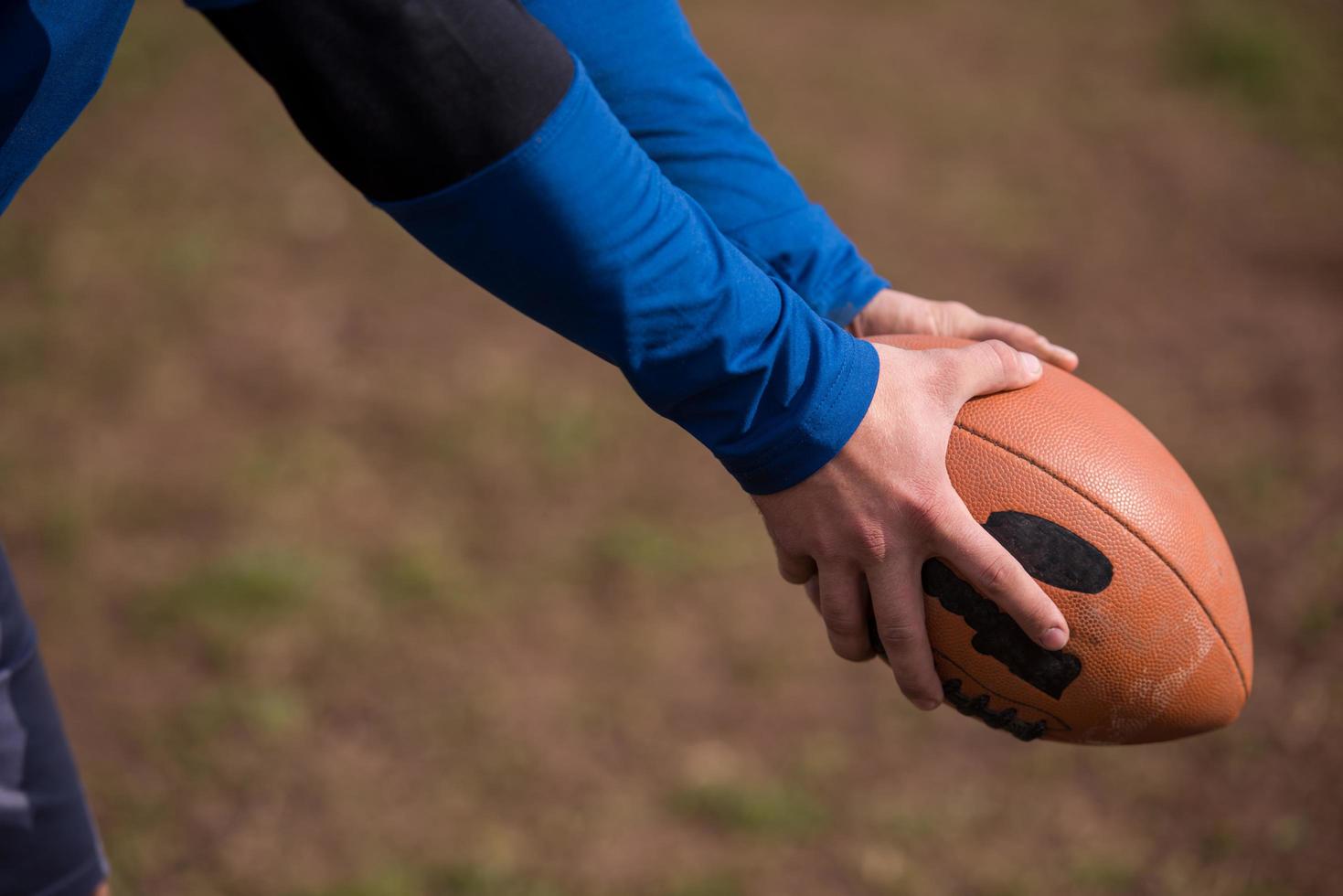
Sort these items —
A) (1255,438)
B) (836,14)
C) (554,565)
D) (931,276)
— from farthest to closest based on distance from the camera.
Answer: (836,14), (931,276), (1255,438), (554,565)

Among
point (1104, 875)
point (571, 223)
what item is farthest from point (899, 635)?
point (1104, 875)

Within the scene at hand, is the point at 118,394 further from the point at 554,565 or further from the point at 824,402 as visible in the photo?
the point at 824,402

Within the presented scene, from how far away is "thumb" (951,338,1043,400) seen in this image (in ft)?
5.20

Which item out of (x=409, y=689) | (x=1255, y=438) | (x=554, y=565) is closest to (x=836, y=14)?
(x=1255, y=438)

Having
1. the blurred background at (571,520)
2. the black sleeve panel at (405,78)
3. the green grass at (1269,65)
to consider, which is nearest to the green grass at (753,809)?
the blurred background at (571,520)

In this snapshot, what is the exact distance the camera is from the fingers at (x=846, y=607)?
152 cm

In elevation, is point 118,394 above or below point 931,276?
below

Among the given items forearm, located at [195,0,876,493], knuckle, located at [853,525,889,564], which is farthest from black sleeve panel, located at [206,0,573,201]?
knuckle, located at [853,525,889,564]

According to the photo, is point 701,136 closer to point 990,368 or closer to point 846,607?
point 990,368

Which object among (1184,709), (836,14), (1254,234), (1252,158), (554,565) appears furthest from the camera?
(836,14)

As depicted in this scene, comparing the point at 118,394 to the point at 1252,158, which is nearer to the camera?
the point at 118,394

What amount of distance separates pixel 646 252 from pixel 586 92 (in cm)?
18

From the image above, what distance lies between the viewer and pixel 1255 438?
378 centimetres

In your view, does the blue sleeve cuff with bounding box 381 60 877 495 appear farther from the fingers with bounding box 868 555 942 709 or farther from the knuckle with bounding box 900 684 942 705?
the knuckle with bounding box 900 684 942 705
